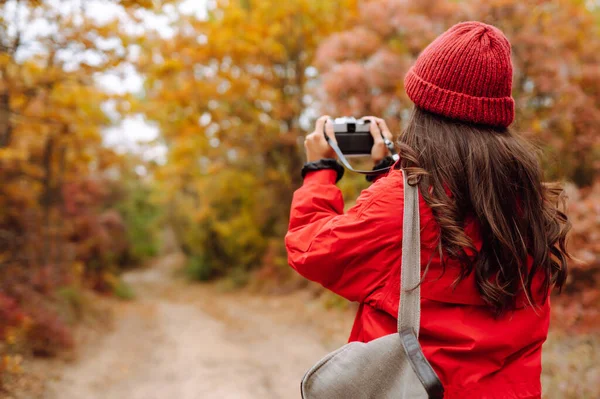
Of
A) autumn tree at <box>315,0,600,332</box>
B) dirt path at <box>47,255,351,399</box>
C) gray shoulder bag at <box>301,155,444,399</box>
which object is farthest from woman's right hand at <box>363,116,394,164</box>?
autumn tree at <box>315,0,600,332</box>

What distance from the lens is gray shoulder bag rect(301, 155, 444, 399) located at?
123 cm

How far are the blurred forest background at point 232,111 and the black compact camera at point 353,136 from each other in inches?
22.1

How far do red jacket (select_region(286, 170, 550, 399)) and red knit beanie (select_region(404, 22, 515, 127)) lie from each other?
24cm

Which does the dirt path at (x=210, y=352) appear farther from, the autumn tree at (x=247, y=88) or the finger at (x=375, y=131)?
the finger at (x=375, y=131)

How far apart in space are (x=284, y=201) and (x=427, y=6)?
855cm

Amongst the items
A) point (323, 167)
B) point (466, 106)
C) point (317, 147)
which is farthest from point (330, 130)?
point (466, 106)

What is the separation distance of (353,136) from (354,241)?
1.82ft

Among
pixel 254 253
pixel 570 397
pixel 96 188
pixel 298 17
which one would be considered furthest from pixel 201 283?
pixel 570 397

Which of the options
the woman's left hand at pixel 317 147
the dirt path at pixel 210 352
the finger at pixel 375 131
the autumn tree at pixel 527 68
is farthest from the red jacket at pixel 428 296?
the autumn tree at pixel 527 68

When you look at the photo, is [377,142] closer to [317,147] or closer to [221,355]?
[317,147]

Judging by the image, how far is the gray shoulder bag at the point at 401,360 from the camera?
1.23 meters

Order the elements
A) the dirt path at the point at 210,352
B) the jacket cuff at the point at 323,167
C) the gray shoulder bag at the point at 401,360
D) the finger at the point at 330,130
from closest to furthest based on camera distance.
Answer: the gray shoulder bag at the point at 401,360 → the jacket cuff at the point at 323,167 → the finger at the point at 330,130 → the dirt path at the point at 210,352

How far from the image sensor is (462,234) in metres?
1.26

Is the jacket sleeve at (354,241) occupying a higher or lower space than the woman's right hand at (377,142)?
lower
